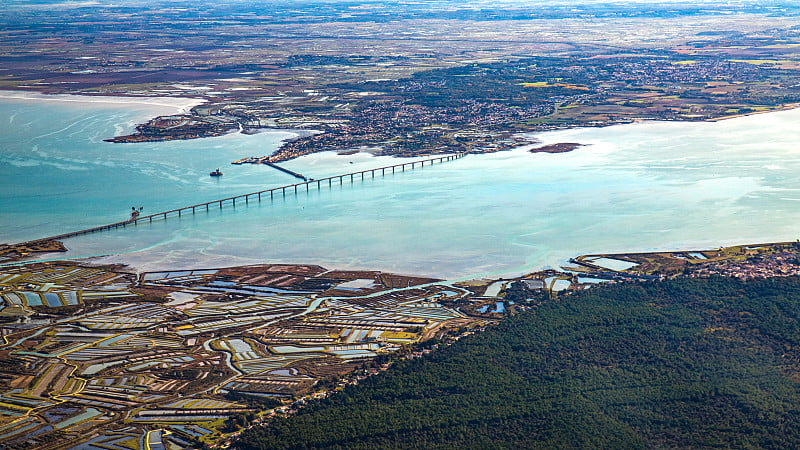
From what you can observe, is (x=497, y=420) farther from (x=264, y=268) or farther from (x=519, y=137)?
(x=519, y=137)

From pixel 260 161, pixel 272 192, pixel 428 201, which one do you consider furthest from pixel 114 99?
pixel 428 201

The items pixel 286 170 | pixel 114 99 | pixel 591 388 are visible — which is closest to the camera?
pixel 591 388

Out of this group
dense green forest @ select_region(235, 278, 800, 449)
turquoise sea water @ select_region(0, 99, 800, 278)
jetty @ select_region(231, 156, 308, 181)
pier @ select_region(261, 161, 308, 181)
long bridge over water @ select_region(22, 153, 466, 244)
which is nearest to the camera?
dense green forest @ select_region(235, 278, 800, 449)

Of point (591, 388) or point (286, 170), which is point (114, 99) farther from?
point (591, 388)

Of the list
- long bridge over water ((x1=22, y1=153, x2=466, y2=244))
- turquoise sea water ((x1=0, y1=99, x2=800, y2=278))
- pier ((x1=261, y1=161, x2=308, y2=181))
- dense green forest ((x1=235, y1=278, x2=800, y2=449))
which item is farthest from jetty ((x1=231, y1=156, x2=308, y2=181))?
dense green forest ((x1=235, y1=278, x2=800, y2=449))

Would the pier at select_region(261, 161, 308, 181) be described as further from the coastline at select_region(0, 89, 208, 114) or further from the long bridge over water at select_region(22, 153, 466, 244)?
the coastline at select_region(0, 89, 208, 114)

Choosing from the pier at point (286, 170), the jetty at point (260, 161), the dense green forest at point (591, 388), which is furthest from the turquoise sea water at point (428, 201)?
the dense green forest at point (591, 388)
